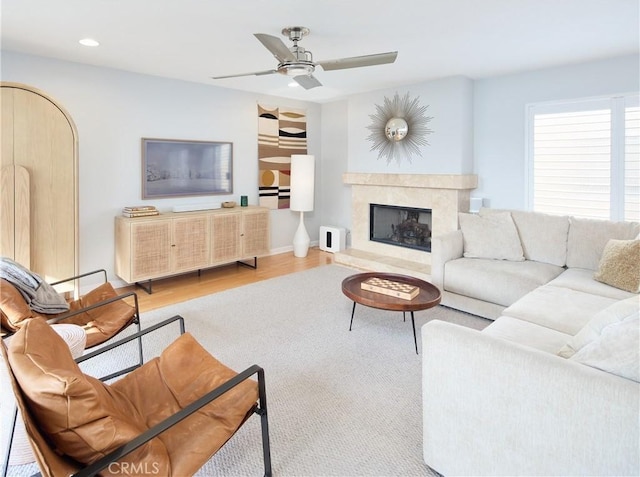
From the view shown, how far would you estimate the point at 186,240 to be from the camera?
455cm

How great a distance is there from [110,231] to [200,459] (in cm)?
368

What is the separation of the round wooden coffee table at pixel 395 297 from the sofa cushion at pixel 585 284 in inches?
38.2

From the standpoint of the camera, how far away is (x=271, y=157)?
5871 millimetres

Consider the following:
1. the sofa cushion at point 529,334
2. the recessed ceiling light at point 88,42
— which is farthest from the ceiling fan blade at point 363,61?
the recessed ceiling light at point 88,42

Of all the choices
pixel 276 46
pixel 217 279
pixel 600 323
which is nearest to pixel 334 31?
pixel 276 46

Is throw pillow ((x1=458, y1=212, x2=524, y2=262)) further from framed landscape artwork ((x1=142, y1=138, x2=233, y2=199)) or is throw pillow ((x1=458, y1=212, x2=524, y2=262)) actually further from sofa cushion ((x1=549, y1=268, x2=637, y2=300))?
framed landscape artwork ((x1=142, y1=138, x2=233, y2=199))

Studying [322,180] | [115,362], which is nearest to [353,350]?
[115,362]

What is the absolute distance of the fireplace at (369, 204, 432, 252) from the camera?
5.20m

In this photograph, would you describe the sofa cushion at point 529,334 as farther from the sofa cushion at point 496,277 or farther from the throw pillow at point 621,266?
the throw pillow at point 621,266

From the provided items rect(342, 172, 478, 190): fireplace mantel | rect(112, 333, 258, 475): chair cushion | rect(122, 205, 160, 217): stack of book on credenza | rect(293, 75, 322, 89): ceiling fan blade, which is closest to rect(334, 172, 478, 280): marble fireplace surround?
rect(342, 172, 478, 190): fireplace mantel

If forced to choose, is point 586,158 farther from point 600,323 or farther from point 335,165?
point 335,165

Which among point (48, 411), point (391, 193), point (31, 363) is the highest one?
point (391, 193)

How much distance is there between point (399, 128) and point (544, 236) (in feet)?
7.32

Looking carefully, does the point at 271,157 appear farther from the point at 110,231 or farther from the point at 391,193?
the point at 110,231
